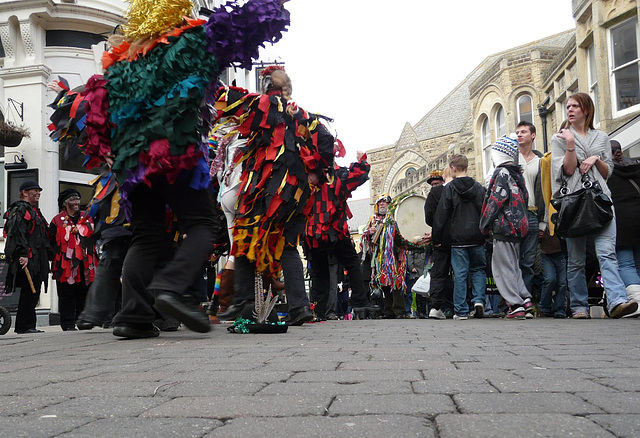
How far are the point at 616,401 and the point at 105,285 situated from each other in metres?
4.32

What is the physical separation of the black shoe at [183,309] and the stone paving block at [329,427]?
2.12 m

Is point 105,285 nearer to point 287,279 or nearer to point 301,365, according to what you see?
point 287,279

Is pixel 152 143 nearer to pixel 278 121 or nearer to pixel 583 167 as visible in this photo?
pixel 278 121

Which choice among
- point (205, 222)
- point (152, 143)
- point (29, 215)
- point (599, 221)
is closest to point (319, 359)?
point (205, 222)

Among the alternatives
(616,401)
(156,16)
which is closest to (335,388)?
(616,401)

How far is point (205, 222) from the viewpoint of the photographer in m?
4.29

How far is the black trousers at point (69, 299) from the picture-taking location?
28.0ft

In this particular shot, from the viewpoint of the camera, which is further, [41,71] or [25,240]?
[41,71]

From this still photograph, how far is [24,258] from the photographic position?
813cm

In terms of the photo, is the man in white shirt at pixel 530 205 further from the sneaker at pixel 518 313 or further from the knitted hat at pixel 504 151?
the sneaker at pixel 518 313

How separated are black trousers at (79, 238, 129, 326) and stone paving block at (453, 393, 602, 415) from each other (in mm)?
3629

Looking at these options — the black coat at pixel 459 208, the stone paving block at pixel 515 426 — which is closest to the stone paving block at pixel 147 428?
the stone paving block at pixel 515 426

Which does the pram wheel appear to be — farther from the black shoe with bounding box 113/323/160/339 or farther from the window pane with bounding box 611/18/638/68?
the window pane with bounding box 611/18/638/68

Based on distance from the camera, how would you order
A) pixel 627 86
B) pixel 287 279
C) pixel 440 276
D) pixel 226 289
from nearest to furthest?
1. pixel 287 279
2. pixel 226 289
3. pixel 440 276
4. pixel 627 86
